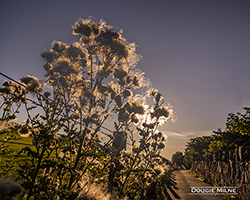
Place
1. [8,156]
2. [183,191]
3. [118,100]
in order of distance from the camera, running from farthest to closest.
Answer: [183,191]
[118,100]
[8,156]

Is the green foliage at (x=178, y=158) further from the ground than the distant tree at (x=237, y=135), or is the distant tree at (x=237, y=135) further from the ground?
the distant tree at (x=237, y=135)

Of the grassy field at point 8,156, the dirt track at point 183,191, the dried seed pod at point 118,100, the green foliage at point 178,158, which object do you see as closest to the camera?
the grassy field at point 8,156

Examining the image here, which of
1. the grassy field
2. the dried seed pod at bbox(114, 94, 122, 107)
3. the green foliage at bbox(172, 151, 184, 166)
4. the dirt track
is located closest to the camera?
the grassy field

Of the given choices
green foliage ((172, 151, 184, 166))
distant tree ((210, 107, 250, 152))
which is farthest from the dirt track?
green foliage ((172, 151, 184, 166))

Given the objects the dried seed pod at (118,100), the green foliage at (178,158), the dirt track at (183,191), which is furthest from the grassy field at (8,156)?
the green foliage at (178,158)

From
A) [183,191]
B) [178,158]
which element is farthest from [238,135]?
[178,158]

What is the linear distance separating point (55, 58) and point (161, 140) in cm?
492

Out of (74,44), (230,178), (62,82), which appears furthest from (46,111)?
(230,178)

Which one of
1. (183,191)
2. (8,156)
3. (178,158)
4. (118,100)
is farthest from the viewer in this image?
(178,158)

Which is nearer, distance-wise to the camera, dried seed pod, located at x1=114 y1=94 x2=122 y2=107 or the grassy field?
the grassy field

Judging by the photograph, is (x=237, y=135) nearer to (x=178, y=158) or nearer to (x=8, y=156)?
(x=8, y=156)

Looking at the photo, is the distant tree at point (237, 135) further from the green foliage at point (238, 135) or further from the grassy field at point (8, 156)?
the grassy field at point (8, 156)

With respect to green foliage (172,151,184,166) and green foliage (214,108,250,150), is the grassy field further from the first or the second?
green foliage (172,151,184,166)

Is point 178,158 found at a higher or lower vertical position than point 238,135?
lower
